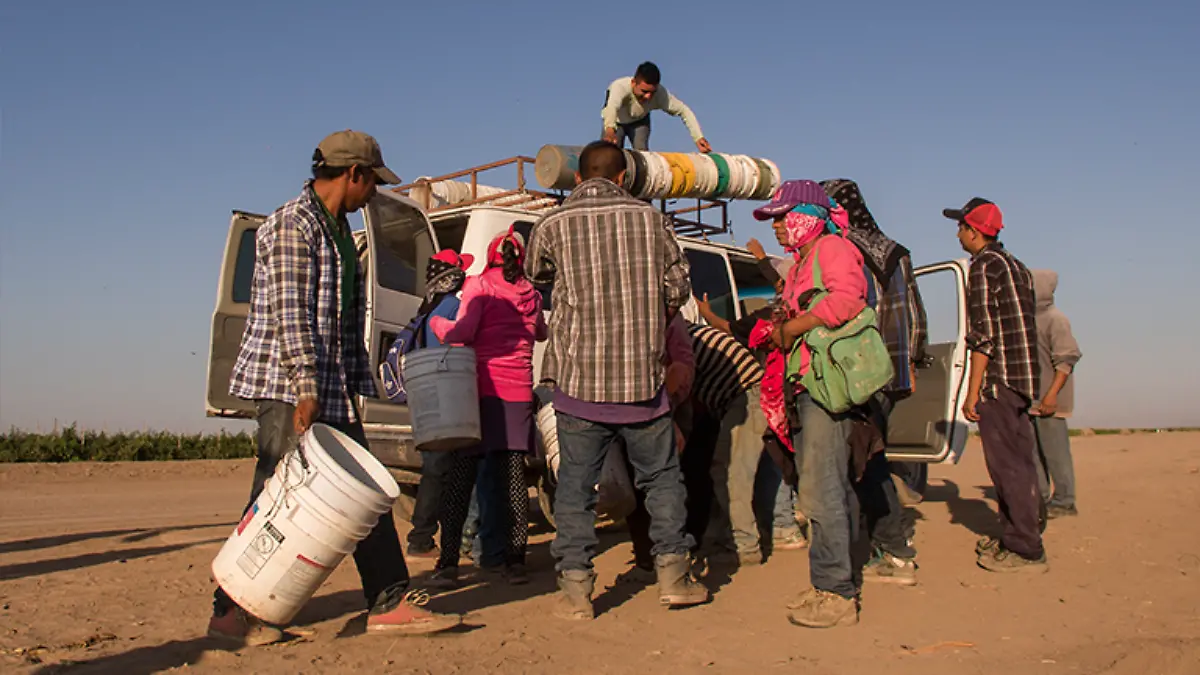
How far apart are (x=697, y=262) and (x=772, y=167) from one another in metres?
1.19

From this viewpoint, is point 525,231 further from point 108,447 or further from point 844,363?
point 108,447

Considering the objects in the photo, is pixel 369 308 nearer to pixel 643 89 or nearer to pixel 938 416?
pixel 643 89

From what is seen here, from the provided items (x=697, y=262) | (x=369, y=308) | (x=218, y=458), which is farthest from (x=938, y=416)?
(x=218, y=458)

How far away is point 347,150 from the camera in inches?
158

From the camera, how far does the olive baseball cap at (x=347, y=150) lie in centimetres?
402

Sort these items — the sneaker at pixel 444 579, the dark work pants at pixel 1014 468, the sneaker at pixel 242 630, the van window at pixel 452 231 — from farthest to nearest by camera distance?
the van window at pixel 452 231
the dark work pants at pixel 1014 468
the sneaker at pixel 444 579
the sneaker at pixel 242 630

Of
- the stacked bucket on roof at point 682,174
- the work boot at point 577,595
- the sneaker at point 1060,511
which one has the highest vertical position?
the stacked bucket on roof at point 682,174

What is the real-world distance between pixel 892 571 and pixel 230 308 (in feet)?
14.4

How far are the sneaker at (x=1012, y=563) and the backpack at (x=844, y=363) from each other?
5.63ft

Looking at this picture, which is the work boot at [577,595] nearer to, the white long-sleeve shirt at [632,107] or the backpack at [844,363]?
the backpack at [844,363]

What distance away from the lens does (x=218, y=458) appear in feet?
48.8

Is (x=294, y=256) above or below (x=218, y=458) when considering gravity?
above

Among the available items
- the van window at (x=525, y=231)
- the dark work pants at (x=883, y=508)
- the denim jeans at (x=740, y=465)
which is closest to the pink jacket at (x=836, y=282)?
the dark work pants at (x=883, y=508)

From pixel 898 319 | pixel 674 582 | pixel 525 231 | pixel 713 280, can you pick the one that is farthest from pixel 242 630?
pixel 713 280
